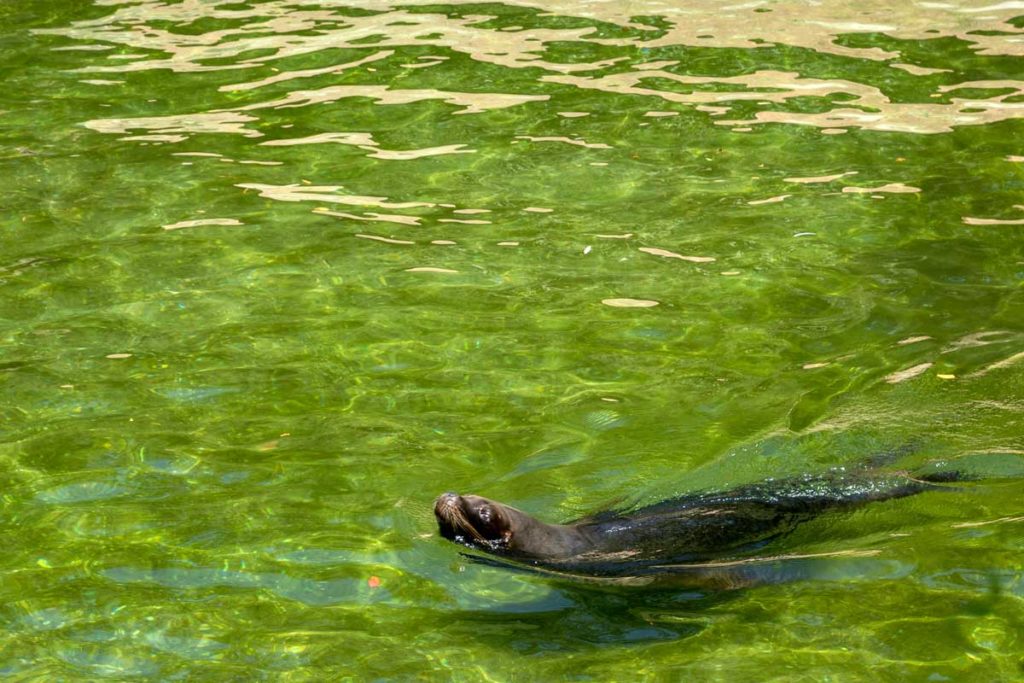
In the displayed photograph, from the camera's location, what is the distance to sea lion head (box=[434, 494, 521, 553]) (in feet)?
19.6

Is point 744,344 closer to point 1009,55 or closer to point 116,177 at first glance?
point 116,177

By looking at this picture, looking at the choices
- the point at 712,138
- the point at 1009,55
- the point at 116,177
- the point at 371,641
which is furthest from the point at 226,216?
the point at 1009,55

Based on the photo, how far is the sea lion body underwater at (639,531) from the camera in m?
6.02

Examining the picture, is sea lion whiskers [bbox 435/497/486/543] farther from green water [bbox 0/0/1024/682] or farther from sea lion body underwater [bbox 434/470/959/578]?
green water [bbox 0/0/1024/682]

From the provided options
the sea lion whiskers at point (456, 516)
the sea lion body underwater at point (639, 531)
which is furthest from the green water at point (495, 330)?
the sea lion whiskers at point (456, 516)

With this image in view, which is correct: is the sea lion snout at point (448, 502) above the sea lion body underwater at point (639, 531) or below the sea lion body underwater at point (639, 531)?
above

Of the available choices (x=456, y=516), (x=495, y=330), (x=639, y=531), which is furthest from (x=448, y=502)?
(x=495, y=330)

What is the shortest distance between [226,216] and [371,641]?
18.9 feet

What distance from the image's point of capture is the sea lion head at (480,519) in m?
5.97

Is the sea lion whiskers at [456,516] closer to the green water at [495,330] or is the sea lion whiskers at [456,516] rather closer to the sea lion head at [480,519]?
the sea lion head at [480,519]

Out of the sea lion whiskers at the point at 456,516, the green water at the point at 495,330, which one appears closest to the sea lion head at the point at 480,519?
the sea lion whiskers at the point at 456,516

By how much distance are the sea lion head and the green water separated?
21cm

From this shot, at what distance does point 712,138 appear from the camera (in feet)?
40.2

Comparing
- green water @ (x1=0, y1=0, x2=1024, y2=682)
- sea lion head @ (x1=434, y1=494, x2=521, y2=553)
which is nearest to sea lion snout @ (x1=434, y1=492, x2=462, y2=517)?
sea lion head @ (x1=434, y1=494, x2=521, y2=553)
